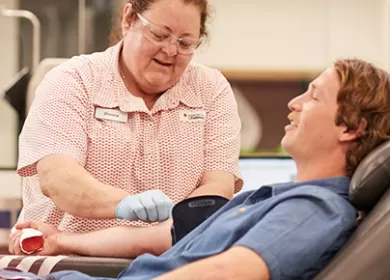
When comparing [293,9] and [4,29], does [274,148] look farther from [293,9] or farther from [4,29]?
[4,29]

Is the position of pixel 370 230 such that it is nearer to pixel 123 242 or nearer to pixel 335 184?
pixel 335 184

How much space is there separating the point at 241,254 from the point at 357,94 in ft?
1.76

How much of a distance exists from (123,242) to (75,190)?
20cm

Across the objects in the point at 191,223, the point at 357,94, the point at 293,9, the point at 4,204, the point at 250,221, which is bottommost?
the point at 4,204

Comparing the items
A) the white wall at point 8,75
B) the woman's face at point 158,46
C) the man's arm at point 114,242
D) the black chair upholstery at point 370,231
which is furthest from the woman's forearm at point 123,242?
the white wall at point 8,75

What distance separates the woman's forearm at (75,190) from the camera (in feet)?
7.39

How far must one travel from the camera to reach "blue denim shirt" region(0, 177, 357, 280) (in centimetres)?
158

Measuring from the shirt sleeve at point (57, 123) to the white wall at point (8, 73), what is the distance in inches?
132

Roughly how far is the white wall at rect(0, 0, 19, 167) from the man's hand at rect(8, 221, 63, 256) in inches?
132

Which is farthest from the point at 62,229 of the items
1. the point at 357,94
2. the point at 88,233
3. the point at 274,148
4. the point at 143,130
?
the point at 274,148

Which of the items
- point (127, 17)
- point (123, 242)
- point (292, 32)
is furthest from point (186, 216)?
point (292, 32)

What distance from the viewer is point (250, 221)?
68.3 inches

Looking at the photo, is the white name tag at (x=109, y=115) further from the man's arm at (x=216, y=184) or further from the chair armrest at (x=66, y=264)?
the chair armrest at (x=66, y=264)

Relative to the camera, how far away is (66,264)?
212 centimetres
